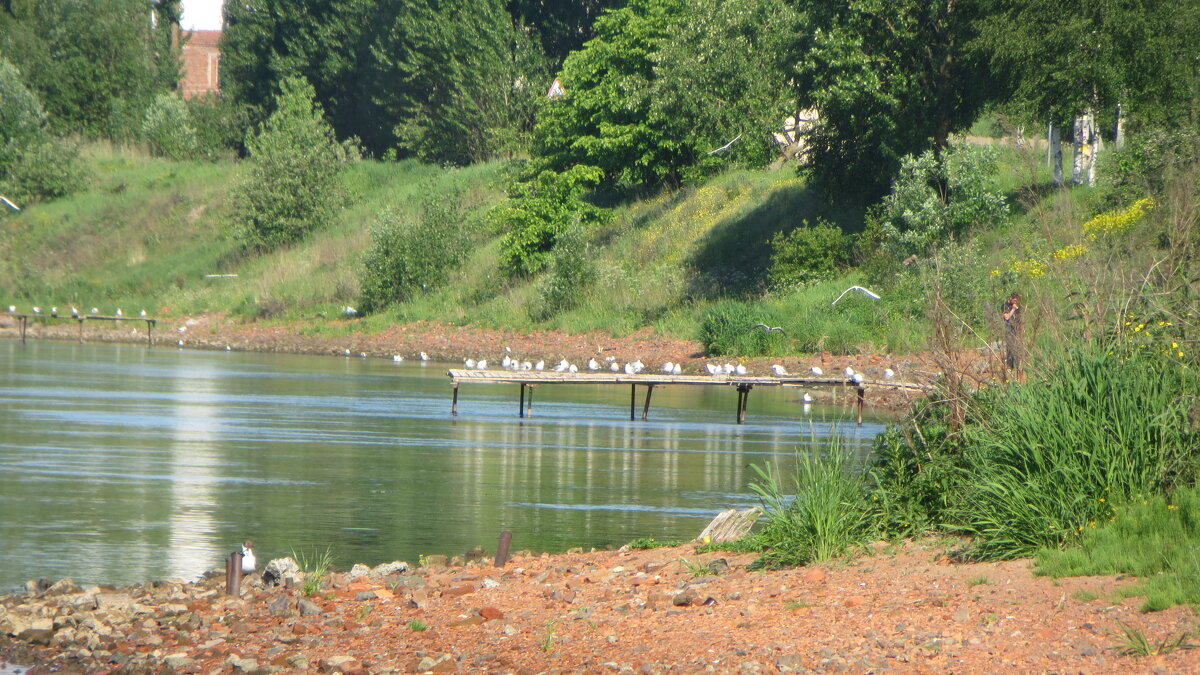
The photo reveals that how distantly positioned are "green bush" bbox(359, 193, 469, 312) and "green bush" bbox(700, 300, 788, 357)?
17.7 m

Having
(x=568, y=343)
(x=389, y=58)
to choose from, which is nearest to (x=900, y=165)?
(x=568, y=343)

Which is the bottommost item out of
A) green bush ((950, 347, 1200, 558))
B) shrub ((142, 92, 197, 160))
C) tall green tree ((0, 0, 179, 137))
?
green bush ((950, 347, 1200, 558))

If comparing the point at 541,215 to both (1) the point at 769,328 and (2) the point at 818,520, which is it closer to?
(1) the point at 769,328

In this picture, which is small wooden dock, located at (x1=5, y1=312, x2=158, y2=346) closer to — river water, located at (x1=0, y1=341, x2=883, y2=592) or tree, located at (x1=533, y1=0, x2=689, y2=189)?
tree, located at (x1=533, y1=0, x2=689, y2=189)

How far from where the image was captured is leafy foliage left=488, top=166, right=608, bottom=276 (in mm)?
52906

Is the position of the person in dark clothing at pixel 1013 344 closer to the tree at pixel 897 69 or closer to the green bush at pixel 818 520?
the green bush at pixel 818 520

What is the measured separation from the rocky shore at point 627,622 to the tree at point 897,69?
28.9 metres

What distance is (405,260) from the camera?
178ft

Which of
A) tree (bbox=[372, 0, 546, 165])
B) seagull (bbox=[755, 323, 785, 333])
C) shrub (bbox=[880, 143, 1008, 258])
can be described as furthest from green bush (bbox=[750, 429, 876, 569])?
tree (bbox=[372, 0, 546, 165])

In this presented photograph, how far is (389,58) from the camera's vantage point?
79.9m

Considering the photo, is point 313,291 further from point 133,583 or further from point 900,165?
point 133,583

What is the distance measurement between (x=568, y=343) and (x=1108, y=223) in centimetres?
2363

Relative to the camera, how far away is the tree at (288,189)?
64938mm

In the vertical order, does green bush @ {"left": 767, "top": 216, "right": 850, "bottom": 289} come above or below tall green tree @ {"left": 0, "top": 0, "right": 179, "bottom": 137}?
below
